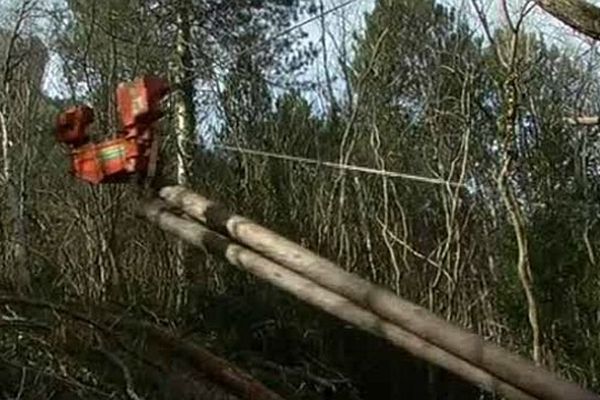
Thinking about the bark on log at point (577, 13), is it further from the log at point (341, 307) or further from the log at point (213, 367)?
the log at point (213, 367)

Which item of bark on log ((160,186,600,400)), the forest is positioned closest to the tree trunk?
the forest

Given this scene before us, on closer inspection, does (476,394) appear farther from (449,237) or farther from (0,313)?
(0,313)

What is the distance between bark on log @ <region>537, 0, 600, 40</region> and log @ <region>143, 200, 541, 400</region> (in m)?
1.22

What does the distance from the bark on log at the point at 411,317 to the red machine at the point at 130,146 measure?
1.57 feet

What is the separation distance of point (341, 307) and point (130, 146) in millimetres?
1154

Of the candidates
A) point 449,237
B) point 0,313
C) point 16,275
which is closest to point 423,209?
point 449,237

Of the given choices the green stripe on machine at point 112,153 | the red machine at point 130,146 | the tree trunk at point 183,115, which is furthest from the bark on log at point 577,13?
the tree trunk at point 183,115

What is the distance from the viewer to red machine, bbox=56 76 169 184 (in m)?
4.50

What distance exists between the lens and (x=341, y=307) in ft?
13.1

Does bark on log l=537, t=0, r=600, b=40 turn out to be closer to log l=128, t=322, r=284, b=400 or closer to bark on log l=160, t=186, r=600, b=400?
bark on log l=160, t=186, r=600, b=400

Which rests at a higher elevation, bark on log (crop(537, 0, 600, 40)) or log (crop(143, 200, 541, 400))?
bark on log (crop(537, 0, 600, 40))

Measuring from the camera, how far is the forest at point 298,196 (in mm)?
5457

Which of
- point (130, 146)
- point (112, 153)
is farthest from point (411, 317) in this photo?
point (112, 153)

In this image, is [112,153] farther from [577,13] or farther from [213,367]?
[577,13]
